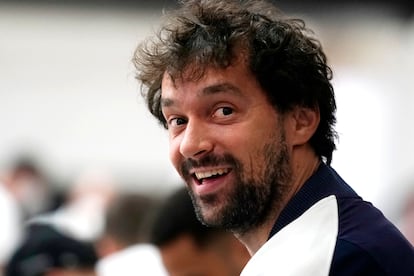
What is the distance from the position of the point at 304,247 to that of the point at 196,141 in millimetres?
338

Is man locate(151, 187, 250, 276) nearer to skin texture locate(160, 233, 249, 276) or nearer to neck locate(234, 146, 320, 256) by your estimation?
skin texture locate(160, 233, 249, 276)

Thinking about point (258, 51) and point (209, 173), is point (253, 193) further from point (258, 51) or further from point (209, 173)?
point (258, 51)

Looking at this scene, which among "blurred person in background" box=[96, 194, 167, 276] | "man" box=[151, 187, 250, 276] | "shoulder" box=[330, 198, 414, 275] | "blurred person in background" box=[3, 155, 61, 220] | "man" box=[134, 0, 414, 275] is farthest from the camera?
"blurred person in background" box=[3, 155, 61, 220]

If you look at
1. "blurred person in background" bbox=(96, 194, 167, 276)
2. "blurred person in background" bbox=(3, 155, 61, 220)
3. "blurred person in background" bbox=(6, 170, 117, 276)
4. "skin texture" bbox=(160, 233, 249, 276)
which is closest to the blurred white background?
"blurred person in background" bbox=(3, 155, 61, 220)

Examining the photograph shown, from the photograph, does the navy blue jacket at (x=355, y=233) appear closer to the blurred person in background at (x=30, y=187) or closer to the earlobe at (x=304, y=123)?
the earlobe at (x=304, y=123)

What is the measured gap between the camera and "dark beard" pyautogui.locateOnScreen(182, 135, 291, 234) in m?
2.00

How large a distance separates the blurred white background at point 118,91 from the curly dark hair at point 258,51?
4.39 meters

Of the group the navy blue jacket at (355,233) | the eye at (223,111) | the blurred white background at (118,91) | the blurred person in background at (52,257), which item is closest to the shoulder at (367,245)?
the navy blue jacket at (355,233)

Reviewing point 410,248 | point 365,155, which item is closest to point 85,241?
point 410,248

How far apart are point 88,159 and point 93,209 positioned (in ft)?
5.52

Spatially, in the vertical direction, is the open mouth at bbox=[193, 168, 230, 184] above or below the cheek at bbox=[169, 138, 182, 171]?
below

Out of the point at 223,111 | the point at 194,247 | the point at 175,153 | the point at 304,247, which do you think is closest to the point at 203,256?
the point at 194,247

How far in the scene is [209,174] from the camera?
2.02 meters

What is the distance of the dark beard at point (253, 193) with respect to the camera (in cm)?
200
